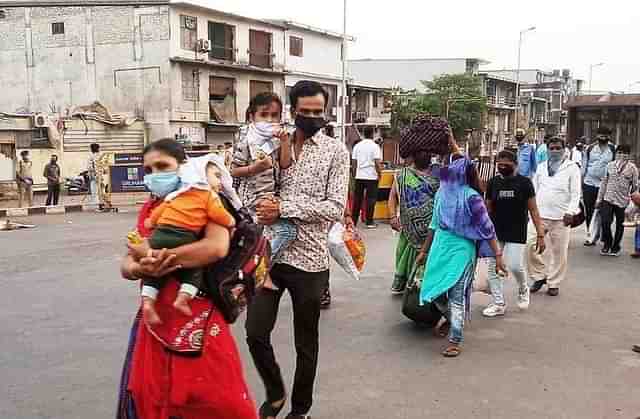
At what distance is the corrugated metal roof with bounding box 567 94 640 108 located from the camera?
1471cm

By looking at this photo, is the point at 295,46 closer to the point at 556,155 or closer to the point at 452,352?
the point at 556,155

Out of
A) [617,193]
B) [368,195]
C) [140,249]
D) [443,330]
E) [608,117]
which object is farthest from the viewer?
[608,117]

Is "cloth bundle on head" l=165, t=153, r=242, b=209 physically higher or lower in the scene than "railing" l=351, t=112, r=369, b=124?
lower

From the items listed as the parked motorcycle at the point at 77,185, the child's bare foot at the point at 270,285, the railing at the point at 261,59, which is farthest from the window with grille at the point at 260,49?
the child's bare foot at the point at 270,285

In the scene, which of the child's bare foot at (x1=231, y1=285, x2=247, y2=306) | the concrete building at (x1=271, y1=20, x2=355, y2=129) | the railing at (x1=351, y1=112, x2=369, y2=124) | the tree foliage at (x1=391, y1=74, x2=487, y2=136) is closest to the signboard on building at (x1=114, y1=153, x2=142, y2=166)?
the child's bare foot at (x1=231, y1=285, x2=247, y2=306)

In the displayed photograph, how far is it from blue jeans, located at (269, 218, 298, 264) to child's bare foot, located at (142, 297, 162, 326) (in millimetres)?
1026

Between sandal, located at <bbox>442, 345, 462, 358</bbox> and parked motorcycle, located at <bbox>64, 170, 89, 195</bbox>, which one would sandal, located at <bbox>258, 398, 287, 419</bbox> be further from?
parked motorcycle, located at <bbox>64, 170, 89, 195</bbox>

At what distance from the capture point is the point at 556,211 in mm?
7148

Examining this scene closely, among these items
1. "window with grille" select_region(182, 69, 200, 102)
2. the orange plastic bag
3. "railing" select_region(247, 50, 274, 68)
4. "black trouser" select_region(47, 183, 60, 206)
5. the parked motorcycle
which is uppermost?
"railing" select_region(247, 50, 274, 68)

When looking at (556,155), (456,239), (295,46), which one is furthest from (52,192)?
(295,46)

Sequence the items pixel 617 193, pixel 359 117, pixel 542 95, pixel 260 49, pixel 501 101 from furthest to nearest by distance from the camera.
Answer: pixel 542 95
pixel 501 101
pixel 359 117
pixel 260 49
pixel 617 193

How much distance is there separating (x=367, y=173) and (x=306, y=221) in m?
8.34

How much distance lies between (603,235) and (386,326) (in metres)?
5.22

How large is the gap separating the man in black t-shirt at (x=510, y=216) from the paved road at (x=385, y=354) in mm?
294
